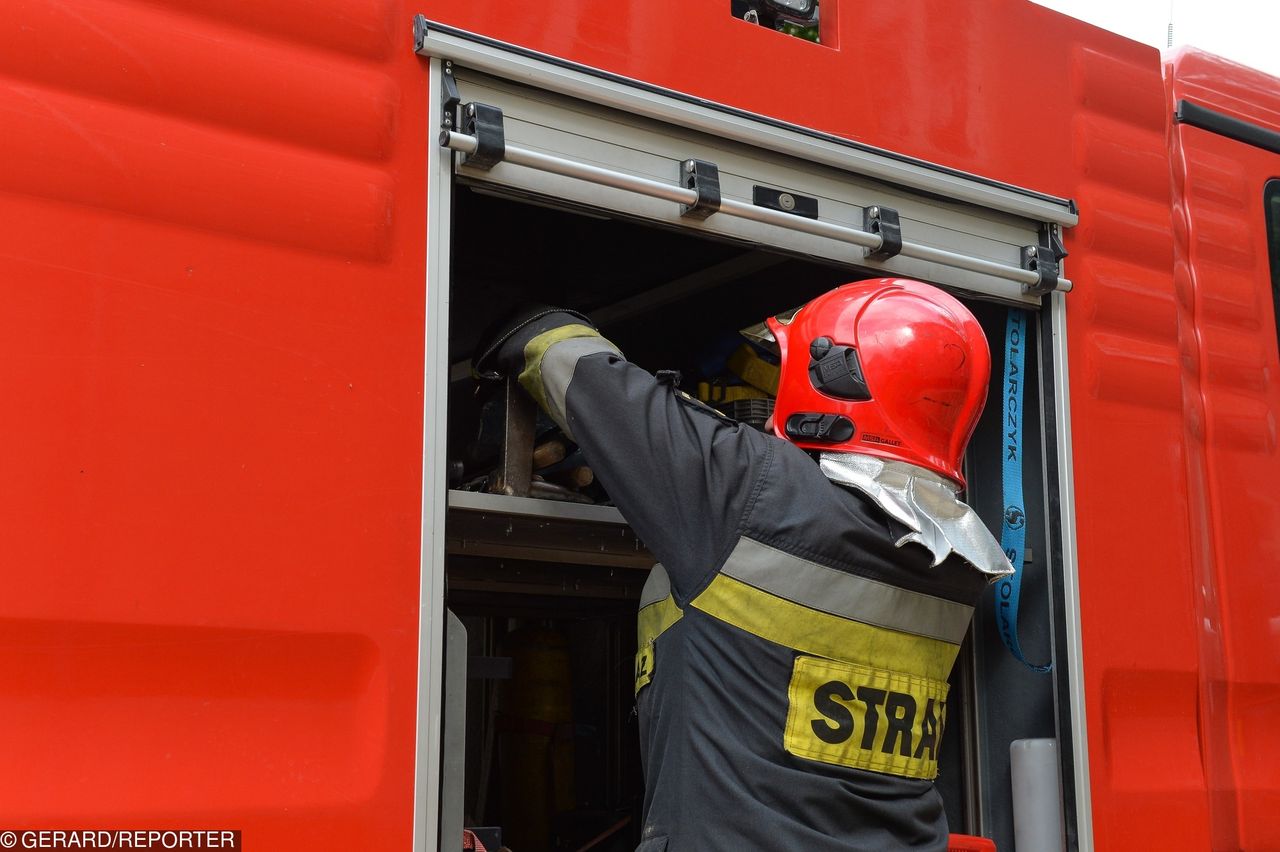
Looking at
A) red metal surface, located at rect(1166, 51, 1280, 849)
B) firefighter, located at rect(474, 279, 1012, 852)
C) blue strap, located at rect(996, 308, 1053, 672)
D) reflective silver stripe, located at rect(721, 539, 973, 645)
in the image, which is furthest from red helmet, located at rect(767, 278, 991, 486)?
red metal surface, located at rect(1166, 51, 1280, 849)

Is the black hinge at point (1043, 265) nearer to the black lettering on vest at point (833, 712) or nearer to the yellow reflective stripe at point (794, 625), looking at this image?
the yellow reflective stripe at point (794, 625)

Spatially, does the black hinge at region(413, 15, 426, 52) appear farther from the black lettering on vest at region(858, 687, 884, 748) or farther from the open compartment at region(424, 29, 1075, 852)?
the black lettering on vest at region(858, 687, 884, 748)

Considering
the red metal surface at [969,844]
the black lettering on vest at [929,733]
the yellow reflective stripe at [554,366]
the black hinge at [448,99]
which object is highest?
the black hinge at [448,99]

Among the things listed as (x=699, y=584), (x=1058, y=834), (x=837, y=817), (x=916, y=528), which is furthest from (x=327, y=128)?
(x=1058, y=834)

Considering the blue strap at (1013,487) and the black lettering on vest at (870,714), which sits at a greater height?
the blue strap at (1013,487)

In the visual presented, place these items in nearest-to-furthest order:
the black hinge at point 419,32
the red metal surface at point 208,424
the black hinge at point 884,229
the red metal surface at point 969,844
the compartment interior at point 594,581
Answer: the red metal surface at point 208,424 < the black hinge at point 419,32 < the black hinge at point 884,229 < the red metal surface at point 969,844 < the compartment interior at point 594,581

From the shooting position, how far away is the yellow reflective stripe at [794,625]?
Answer: 204 centimetres

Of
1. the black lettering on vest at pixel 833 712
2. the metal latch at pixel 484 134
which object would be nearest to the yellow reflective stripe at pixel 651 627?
the black lettering on vest at pixel 833 712

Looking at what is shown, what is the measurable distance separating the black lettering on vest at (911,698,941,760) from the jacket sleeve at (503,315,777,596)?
0.47 m

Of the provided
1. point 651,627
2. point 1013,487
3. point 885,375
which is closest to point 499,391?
point 651,627

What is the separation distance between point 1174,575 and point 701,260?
1179mm

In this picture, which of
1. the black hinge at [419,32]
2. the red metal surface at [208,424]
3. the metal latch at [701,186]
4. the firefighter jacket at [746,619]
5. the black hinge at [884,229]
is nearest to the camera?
the red metal surface at [208,424]

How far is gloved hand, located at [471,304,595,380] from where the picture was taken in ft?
7.11

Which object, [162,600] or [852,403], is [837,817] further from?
[162,600]
